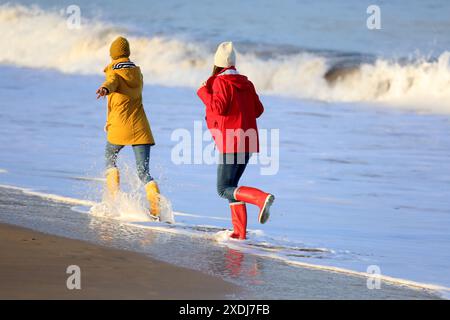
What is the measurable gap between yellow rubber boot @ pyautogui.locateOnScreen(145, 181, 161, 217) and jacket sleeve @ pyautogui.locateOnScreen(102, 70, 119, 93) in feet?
2.75

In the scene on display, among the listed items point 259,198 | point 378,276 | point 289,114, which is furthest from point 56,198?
point 289,114

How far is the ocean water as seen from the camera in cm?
928

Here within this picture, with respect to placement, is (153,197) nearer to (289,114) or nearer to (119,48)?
(119,48)

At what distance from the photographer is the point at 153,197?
9.21 m

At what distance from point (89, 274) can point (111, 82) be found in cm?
257

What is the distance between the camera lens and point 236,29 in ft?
116

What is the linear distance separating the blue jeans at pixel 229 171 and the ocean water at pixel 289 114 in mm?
419

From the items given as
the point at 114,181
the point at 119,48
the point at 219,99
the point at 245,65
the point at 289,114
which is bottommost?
the point at 114,181

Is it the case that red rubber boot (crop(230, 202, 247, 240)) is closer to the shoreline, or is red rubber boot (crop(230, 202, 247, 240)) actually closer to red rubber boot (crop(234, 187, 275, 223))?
red rubber boot (crop(234, 187, 275, 223))

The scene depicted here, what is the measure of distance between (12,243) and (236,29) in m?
28.2

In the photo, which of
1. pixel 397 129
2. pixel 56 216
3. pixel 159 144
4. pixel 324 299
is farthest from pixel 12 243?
pixel 397 129

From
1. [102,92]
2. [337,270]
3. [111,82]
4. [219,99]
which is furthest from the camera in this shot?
[111,82]

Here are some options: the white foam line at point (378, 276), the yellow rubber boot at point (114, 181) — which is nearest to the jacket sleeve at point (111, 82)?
the yellow rubber boot at point (114, 181)

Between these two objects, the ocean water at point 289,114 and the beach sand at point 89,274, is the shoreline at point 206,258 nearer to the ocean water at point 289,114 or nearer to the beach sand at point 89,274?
the beach sand at point 89,274
